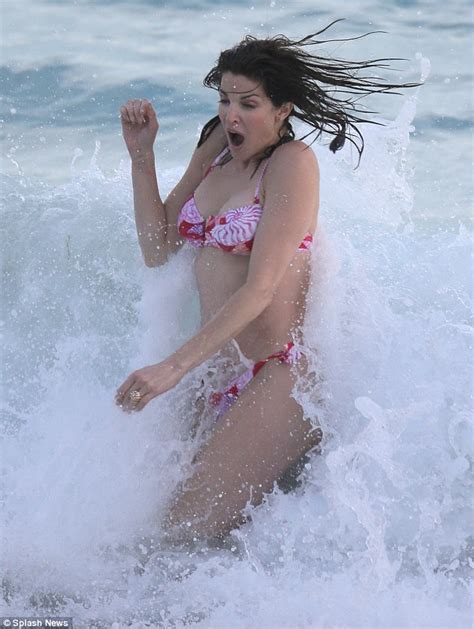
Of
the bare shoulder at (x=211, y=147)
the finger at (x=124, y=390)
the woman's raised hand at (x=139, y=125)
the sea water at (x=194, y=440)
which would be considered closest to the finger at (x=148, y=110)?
the woman's raised hand at (x=139, y=125)

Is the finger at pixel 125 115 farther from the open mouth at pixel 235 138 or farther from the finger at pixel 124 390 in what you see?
the finger at pixel 124 390

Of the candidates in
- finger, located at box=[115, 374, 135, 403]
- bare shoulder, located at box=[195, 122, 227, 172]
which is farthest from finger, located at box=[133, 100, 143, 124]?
finger, located at box=[115, 374, 135, 403]

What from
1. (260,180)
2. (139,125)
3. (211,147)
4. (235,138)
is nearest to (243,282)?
(260,180)

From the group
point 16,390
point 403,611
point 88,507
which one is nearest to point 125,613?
point 88,507

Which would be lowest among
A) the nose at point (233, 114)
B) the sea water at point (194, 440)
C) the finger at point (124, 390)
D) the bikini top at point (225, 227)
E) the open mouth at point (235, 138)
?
the sea water at point (194, 440)

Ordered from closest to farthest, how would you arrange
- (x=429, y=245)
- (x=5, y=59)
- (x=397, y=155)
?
(x=397, y=155)
(x=429, y=245)
(x=5, y=59)

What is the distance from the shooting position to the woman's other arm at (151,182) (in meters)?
3.40

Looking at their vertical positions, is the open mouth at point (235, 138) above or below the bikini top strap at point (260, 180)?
above

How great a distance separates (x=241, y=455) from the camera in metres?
3.14

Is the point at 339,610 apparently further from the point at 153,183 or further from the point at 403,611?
the point at 153,183

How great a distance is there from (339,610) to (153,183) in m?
1.45

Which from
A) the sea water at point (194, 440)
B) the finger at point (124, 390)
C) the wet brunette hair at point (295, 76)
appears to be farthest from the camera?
the wet brunette hair at point (295, 76)

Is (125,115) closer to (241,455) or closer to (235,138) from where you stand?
(235,138)

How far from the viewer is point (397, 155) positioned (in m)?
4.38
